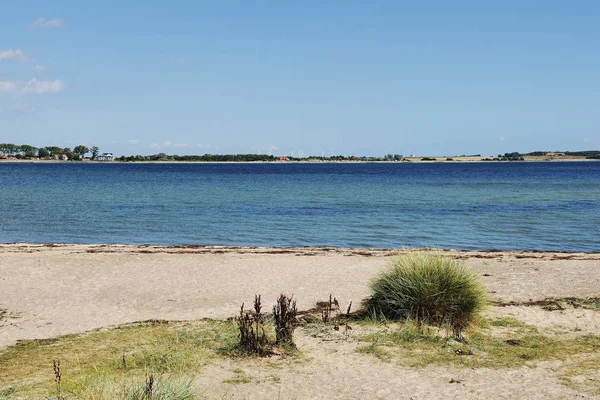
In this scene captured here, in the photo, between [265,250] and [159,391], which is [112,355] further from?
[265,250]

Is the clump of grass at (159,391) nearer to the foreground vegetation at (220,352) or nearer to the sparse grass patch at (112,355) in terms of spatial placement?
the foreground vegetation at (220,352)

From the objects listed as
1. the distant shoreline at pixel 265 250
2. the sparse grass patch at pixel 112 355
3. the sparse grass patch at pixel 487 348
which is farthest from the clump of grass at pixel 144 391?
the distant shoreline at pixel 265 250

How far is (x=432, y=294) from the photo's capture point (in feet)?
34.3

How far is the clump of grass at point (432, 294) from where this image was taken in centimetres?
1035

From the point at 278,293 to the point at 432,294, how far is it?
Result: 4275 mm

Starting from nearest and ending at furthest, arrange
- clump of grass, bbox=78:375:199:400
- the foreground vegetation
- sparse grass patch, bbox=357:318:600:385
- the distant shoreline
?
clump of grass, bbox=78:375:199:400, the foreground vegetation, sparse grass patch, bbox=357:318:600:385, the distant shoreline

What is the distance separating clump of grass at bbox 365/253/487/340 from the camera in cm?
1035

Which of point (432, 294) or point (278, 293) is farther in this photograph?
point (278, 293)

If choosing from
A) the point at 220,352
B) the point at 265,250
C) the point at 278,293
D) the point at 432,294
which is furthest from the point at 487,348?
the point at 265,250

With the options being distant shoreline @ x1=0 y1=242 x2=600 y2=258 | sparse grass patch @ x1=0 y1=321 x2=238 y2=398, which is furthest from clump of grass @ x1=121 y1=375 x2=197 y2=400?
distant shoreline @ x1=0 y1=242 x2=600 y2=258

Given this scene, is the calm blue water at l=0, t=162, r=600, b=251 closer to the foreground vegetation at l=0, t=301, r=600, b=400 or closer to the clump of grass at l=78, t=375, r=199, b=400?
the foreground vegetation at l=0, t=301, r=600, b=400

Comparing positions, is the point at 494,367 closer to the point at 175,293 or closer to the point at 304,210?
the point at 175,293

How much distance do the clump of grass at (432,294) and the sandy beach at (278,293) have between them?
126 cm

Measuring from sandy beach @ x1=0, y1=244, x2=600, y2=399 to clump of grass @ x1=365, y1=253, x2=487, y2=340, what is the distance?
126cm
